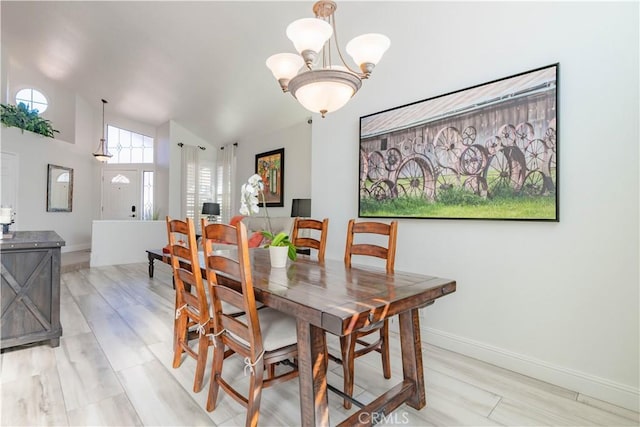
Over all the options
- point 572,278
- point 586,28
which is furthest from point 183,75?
point 572,278

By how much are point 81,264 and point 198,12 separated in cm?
462

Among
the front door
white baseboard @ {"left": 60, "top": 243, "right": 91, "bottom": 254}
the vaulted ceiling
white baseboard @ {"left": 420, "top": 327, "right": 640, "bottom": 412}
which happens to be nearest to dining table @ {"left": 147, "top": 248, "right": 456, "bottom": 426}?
white baseboard @ {"left": 420, "top": 327, "right": 640, "bottom": 412}

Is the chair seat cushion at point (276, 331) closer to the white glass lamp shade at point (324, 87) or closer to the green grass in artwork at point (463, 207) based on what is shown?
the white glass lamp shade at point (324, 87)

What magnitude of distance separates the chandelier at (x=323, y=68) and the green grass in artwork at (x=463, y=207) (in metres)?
1.19

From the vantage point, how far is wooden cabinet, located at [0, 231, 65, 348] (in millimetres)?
2184

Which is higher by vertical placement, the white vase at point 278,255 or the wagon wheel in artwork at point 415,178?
the wagon wheel in artwork at point 415,178

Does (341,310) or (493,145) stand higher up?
(493,145)

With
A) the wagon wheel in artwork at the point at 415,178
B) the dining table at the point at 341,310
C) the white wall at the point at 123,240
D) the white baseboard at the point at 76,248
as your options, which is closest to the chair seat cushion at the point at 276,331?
the dining table at the point at 341,310

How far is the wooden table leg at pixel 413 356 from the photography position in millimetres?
1643

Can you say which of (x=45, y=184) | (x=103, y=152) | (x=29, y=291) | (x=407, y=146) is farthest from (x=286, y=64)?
(x=103, y=152)

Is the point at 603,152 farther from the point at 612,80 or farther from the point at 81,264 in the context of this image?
the point at 81,264

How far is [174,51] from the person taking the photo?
4277 millimetres
